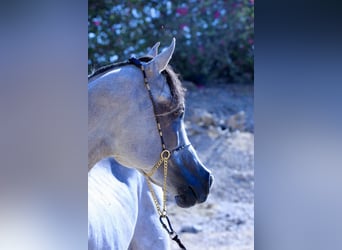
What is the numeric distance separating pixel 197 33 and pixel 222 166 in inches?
33.9


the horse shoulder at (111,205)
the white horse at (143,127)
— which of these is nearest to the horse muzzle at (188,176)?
the white horse at (143,127)

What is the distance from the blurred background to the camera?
2229 millimetres

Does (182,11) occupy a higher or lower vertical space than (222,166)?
higher

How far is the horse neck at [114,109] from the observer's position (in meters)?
1.41

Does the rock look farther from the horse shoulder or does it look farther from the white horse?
the white horse

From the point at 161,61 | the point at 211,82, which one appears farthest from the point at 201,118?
the point at 161,61

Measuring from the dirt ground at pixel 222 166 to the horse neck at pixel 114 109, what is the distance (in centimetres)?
99

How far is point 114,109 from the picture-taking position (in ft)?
4.62

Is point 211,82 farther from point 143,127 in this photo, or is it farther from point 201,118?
point 143,127

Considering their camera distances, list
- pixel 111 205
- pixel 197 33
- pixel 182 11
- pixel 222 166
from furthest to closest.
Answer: pixel 197 33
pixel 222 166
pixel 182 11
pixel 111 205
